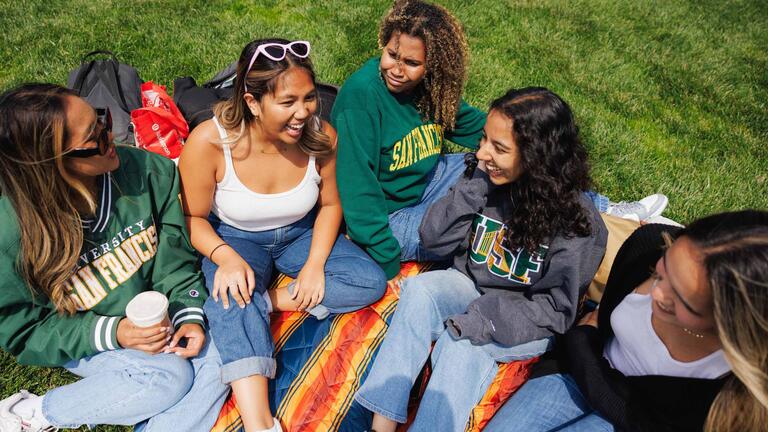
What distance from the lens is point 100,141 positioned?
219 cm

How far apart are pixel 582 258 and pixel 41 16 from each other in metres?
6.47

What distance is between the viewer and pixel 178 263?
104 inches

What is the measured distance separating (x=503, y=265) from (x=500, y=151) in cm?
67

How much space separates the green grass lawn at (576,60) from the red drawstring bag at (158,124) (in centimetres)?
145

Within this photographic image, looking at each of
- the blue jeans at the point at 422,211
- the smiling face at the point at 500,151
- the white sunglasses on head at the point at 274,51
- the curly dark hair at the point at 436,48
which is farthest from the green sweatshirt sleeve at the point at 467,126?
the white sunglasses on head at the point at 274,51

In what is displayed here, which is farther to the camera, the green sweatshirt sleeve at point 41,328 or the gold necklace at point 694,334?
the green sweatshirt sleeve at point 41,328

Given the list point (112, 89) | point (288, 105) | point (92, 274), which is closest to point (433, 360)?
point (288, 105)

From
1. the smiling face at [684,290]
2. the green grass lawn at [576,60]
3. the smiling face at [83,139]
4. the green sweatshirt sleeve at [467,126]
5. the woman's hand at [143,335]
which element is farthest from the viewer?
the green grass lawn at [576,60]

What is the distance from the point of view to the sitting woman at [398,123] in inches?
112

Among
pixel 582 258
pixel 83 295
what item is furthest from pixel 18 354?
pixel 582 258

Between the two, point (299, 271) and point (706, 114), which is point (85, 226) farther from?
point (706, 114)

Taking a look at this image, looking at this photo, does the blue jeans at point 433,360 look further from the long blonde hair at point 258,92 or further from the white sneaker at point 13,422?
the white sneaker at point 13,422

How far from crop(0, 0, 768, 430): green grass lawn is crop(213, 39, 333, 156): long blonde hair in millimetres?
2433

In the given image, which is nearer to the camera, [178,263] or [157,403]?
[157,403]
